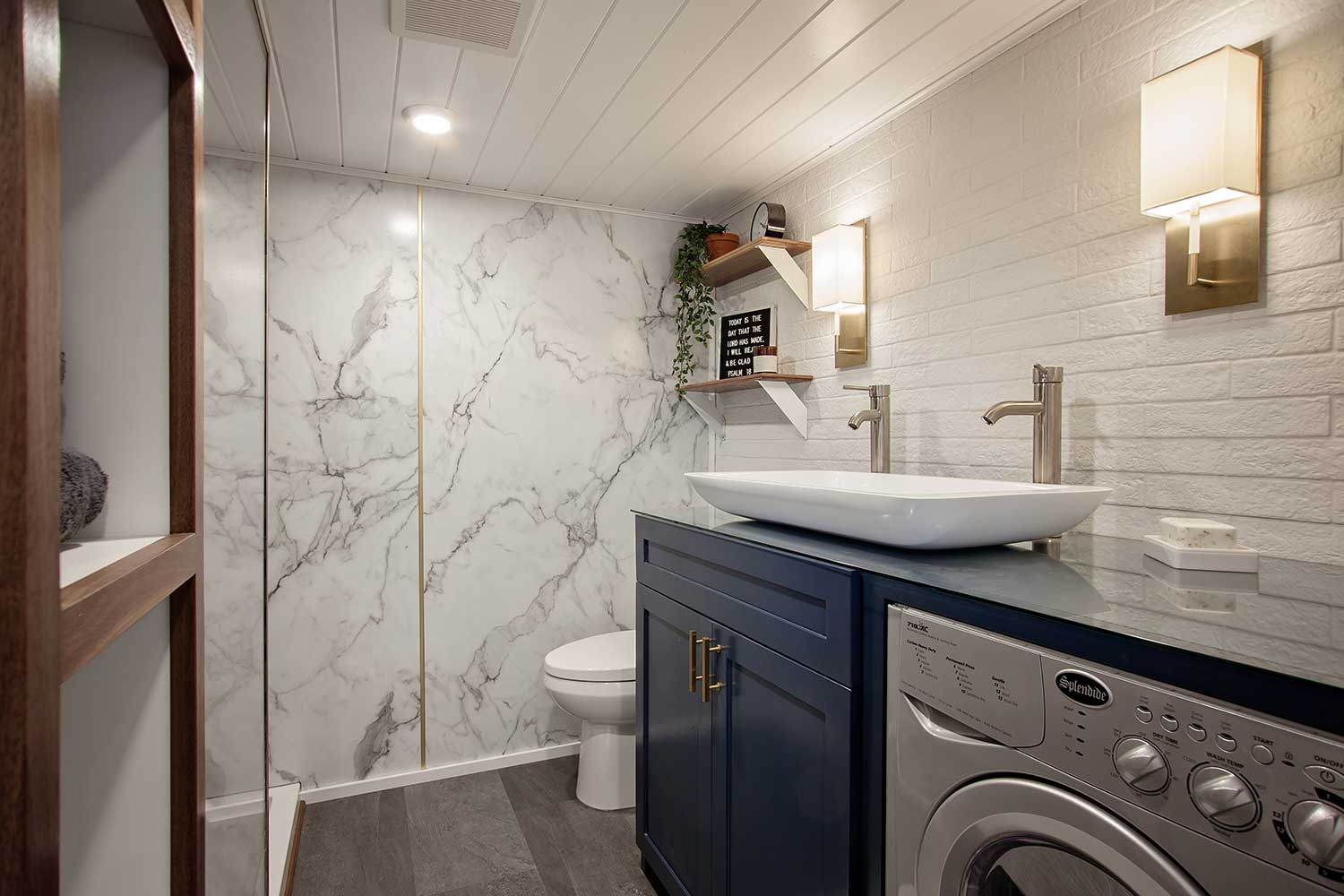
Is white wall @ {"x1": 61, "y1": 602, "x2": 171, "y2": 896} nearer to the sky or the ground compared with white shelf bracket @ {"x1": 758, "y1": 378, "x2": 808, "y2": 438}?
nearer to the ground

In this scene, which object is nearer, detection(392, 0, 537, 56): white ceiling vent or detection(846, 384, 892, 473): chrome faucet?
detection(392, 0, 537, 56): white ceiling vent

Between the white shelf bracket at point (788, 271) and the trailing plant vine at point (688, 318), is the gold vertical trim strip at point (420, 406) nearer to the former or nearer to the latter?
the trailing plant vine at point (688, 318)

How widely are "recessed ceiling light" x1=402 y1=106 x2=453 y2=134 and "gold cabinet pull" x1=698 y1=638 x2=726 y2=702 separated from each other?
65.2 inches

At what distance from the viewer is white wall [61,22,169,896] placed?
1.87 ft

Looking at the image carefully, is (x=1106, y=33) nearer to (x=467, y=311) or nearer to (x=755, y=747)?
(x=755, y=747)

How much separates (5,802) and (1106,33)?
1.96 m

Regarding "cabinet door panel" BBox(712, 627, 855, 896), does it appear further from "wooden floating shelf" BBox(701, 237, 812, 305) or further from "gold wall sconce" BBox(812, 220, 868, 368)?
"wooden floating shelf" BBox(701, 237, 812, 305)

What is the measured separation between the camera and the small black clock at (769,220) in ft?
8.23

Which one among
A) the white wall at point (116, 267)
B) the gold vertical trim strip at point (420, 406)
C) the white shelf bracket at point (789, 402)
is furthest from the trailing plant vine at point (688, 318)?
the white wall at point (116, 267)

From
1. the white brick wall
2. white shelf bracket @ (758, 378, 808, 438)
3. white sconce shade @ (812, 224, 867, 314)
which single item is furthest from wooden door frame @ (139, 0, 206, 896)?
white shelf bracket @ (758, 378, 808, 438)

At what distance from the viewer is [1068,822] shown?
0.79 m

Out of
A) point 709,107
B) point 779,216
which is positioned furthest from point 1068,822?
point 779,216

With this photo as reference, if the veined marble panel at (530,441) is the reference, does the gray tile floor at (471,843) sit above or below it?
below

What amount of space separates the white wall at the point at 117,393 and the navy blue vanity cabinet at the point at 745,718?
0.90 metres
